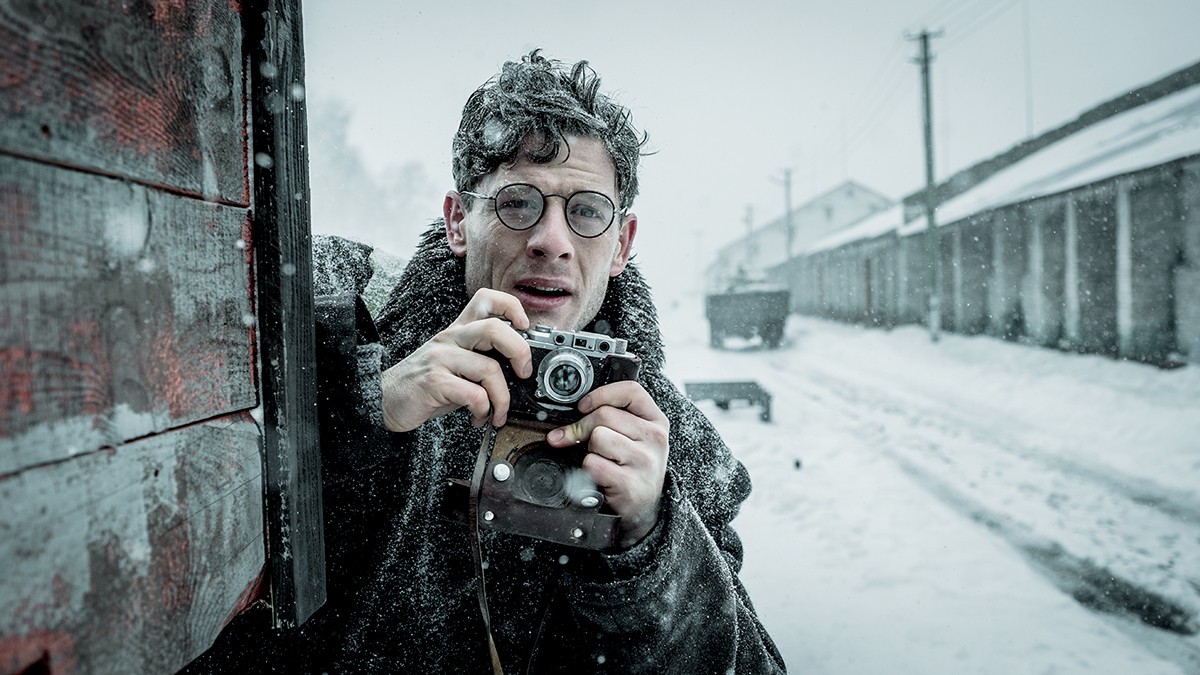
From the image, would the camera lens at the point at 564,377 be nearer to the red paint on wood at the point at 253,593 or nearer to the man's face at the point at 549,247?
the man's face at the point at 549,247

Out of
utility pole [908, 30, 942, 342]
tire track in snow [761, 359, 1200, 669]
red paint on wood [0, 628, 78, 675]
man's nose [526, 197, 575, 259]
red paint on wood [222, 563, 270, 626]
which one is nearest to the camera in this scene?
red paint on wood [0, 628, 78, 675]

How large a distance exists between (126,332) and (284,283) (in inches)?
11.3

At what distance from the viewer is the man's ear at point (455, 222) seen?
1953mm

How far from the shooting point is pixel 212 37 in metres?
0.72

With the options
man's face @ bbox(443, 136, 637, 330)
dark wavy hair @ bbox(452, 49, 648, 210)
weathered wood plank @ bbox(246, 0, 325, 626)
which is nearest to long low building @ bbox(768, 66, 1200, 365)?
dark wavy hair @ bbox(452, 49, 648, 210)

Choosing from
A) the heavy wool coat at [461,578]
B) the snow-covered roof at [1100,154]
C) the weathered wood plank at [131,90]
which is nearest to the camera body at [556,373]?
the heavy wool coat at [461,578]

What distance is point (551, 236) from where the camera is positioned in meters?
1.73

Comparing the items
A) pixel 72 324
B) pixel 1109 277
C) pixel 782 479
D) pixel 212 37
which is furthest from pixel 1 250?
pixel 1109 277

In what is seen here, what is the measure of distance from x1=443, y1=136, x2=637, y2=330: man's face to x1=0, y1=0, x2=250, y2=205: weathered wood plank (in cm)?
98

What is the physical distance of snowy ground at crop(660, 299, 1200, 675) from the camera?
272 centimetres

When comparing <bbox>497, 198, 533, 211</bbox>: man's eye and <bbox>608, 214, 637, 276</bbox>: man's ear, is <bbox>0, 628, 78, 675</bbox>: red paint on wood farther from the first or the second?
<bbox>608, 214, 637, 276</bbox>: man's ear

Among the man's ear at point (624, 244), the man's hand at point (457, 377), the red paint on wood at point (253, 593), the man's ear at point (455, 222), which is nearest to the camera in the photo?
the red paint on wood at point (253, 593)

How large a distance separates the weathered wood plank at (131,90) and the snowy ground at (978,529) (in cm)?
268

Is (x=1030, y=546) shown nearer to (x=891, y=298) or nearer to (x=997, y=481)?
(x=997, y=481)
